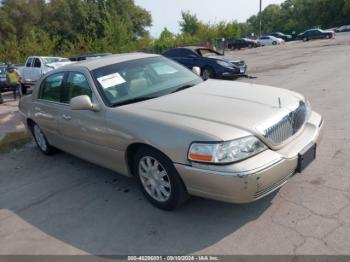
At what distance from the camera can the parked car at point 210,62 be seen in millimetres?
12430

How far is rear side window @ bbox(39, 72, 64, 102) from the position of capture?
484cm

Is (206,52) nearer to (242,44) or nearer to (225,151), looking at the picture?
(225,151)

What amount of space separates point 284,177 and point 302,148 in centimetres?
40

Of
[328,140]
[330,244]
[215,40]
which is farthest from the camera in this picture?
[215,40]

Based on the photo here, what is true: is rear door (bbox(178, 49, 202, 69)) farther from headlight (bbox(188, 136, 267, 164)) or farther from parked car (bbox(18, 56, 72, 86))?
headlight (bbox(188, 136, 267, 164))

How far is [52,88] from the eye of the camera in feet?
16.6

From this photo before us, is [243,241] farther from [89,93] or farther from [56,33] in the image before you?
[56,33]

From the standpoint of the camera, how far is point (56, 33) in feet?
160

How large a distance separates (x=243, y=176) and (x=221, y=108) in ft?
2.84

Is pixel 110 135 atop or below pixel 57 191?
atop

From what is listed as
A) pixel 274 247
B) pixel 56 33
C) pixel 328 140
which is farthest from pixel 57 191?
pixel 56 33

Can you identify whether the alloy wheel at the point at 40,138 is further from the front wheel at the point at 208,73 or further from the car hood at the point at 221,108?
the front wheel at the point at 208,73

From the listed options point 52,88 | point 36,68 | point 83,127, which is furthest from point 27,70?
point 83,127

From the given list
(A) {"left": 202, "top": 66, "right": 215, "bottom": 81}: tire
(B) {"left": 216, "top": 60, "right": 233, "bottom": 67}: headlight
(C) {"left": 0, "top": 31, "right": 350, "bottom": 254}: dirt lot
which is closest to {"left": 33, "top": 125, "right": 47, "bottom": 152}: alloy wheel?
(C) {"left": 0, "top": 31, "right": 350, "bottom": 254}: dirt lot
